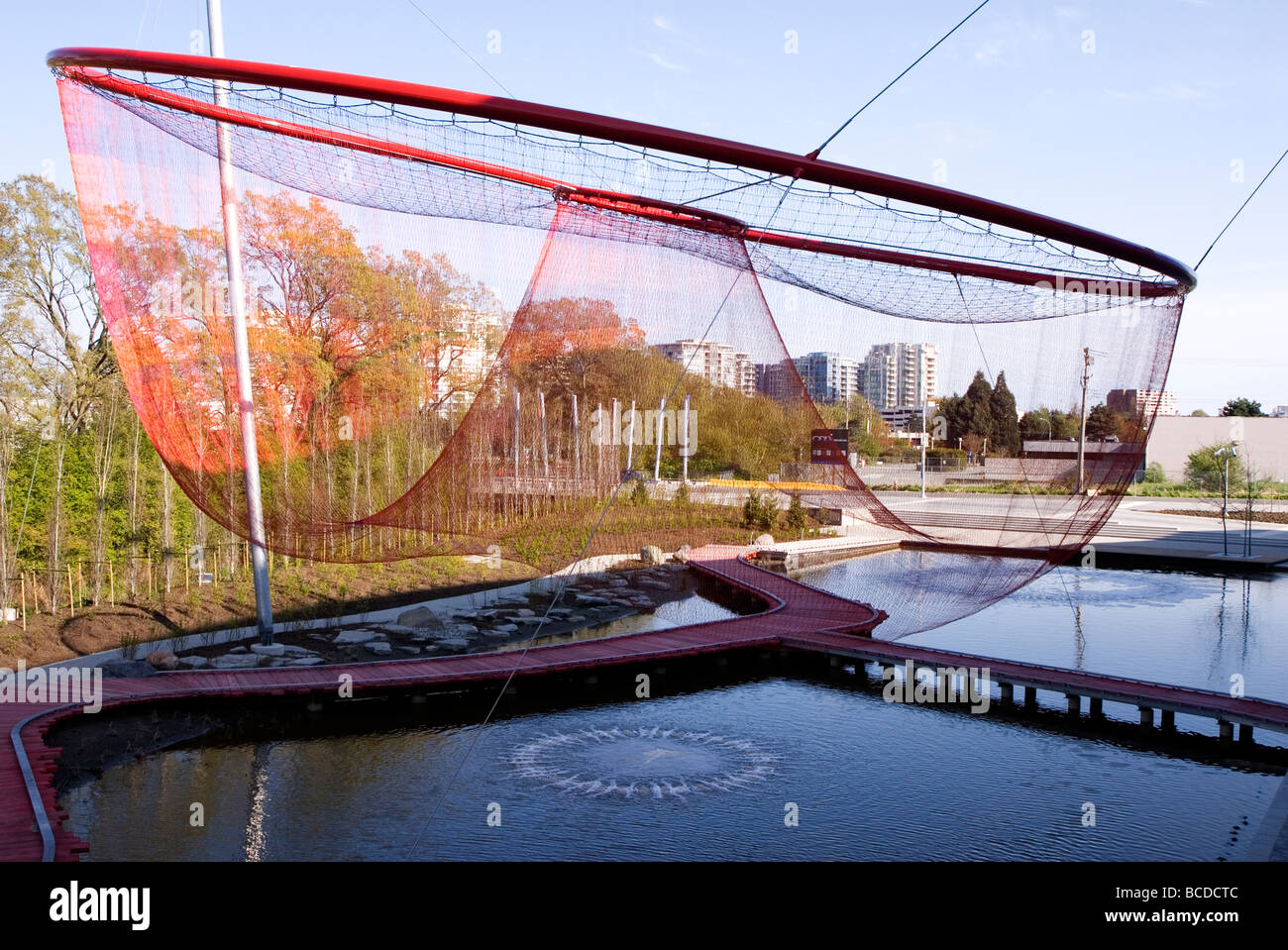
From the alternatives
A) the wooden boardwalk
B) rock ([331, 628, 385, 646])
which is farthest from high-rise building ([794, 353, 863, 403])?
rock ([331, 628, 385, 646])

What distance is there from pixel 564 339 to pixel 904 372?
2.33 metres

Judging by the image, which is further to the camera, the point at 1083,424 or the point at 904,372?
the point at 1083,424

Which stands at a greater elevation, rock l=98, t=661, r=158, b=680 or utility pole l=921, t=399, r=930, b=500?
utility pole l=921, t=399, r=930, b=500

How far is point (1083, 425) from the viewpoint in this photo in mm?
6711

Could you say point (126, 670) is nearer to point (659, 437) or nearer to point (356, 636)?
point (356, 636)

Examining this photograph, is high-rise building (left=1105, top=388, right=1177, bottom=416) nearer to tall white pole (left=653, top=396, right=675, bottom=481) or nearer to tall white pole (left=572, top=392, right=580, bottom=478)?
tall white pole (left=653, top=396, right=675, bottom=481)

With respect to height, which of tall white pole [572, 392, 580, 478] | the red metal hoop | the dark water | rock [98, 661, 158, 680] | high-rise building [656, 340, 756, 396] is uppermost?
the red metal hoop

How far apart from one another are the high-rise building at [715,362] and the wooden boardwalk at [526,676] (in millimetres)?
2842

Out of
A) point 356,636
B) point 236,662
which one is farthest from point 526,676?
point 236,662

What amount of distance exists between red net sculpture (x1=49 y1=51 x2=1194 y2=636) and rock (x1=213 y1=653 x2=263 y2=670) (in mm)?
2785

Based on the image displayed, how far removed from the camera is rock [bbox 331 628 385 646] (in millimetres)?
10219

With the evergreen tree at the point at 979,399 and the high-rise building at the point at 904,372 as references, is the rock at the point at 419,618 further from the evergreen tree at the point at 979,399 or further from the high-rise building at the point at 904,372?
the evergreen tree at the point at 979,399
